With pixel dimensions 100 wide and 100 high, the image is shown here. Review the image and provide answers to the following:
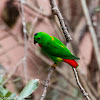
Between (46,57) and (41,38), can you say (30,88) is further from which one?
(46,57)

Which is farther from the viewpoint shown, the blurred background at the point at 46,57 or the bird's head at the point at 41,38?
the blurred background at the point at 46,57

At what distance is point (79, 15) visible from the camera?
4.11 metres

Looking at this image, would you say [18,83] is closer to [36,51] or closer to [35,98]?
[35,98]

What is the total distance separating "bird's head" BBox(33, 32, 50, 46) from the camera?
134cm

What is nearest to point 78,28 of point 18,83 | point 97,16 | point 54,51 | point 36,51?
point 97,16

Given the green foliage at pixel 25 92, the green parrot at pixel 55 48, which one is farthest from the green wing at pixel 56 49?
the green foliage at pixel 25 92

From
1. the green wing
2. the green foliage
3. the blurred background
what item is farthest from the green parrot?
the blurred background

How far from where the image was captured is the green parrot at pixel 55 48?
135cm

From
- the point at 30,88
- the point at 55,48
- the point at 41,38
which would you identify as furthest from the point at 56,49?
the point at 30,88

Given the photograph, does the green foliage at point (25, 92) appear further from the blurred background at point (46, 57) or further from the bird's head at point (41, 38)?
the blurred background at point (46, 57)

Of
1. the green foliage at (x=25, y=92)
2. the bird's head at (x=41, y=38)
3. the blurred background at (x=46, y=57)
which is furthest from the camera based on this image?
the blurred background at (x=46, y=57)

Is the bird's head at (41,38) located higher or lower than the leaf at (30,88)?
higher

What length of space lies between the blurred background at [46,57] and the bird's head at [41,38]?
132 centimetres

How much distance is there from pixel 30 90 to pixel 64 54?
436mm
